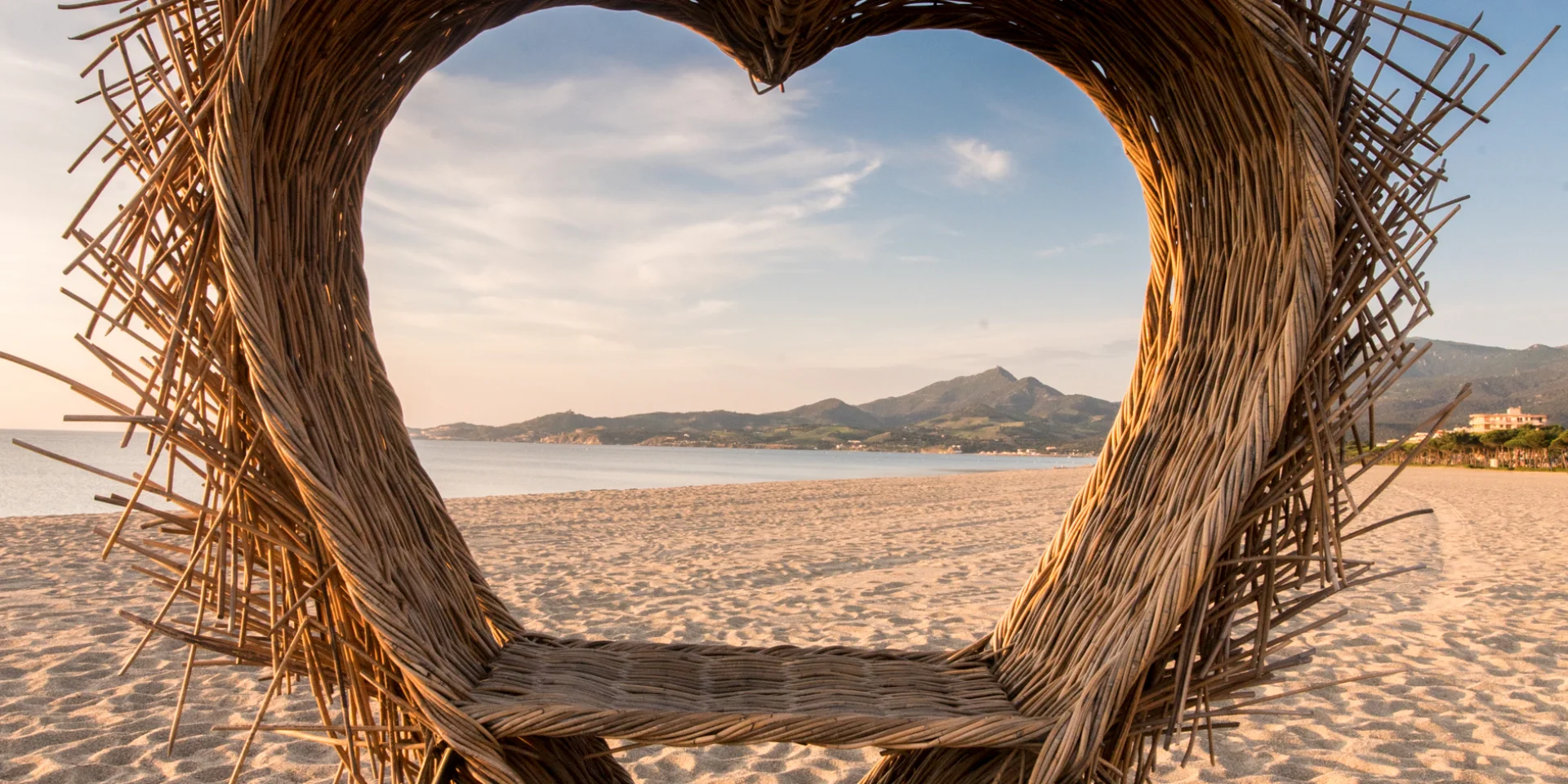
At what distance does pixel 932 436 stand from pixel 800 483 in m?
79.9

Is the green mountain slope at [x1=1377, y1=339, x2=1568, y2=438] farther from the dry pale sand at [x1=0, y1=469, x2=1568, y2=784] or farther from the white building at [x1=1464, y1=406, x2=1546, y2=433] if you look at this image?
the dry pale sand at [x1=0, y1=469, x2=1568, y2=784]

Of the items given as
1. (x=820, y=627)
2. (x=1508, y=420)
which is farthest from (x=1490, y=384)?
(x=820, y=627)

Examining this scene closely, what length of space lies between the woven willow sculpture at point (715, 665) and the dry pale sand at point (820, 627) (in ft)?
3.82

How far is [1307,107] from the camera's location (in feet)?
4.08

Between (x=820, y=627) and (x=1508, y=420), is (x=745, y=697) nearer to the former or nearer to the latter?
(x=820, y=627)

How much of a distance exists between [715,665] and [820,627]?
10.7ft

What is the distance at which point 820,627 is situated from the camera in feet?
15.9

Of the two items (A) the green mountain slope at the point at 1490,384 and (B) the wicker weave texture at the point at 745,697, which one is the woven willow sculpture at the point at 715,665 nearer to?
(B) the wicker weave texture at the point at 745,697

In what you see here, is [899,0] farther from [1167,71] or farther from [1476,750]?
[1476,750]

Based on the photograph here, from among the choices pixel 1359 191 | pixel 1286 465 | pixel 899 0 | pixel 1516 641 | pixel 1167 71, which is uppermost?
pixel 899 0

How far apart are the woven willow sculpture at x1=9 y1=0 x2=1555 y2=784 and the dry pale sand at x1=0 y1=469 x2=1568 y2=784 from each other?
1.16 m

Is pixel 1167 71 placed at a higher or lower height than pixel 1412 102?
higher

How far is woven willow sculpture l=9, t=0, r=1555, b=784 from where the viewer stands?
3.98ft

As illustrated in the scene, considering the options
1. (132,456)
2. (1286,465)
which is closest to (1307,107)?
(1286,465)
